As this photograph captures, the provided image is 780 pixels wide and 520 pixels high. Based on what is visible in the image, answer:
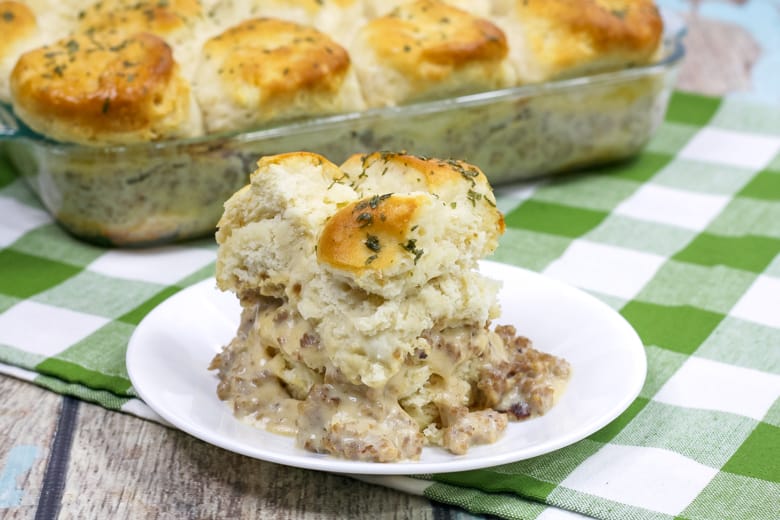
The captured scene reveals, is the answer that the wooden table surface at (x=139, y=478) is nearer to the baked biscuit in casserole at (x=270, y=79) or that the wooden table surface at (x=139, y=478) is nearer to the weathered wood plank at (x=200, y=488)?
the weathered wood plank at (x=200, y=488)

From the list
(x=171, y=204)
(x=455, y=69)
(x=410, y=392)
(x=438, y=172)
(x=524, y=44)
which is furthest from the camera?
(x=524, y=44)

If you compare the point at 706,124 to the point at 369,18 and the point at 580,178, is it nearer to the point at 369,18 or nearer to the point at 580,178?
the point at 580,178

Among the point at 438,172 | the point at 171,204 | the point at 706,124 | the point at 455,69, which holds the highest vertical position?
the point at 438,172

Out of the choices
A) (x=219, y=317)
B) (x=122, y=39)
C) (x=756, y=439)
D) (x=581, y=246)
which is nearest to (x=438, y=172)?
(x=219, y=317)

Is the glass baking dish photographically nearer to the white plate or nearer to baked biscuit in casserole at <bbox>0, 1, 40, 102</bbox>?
baked biscuit in casserole at <bbox>0, 1, 40, 102</bbox>

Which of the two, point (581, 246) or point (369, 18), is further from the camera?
point (369, 18)

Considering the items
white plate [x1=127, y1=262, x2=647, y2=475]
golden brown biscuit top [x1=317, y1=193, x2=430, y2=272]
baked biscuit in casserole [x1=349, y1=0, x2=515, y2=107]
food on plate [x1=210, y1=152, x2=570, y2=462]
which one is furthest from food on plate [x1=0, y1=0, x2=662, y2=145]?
golden brown biscuit top [x1=317, y1=193, x2=430, y2=272]

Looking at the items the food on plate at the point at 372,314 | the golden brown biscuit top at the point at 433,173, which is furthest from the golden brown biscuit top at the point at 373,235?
the golden brown biscuit top at the point at 433,173
